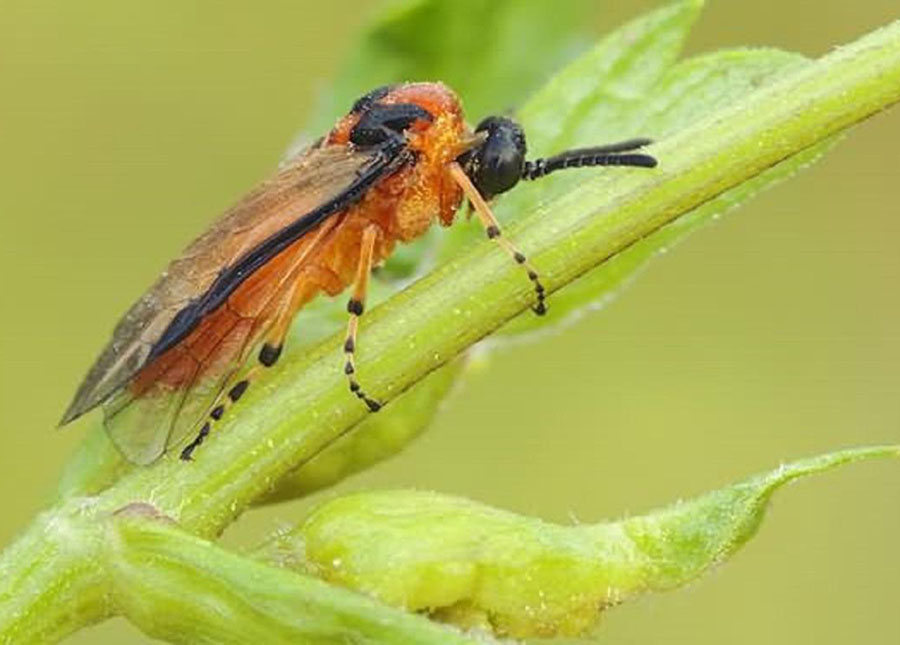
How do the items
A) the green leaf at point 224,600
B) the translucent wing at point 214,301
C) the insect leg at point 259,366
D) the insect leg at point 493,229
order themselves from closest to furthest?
1. the green leaf at point 224,600
2. the insect leg at point 493,229
3. the insect leg at point 259,366
4. the translucent wing at point 214,301

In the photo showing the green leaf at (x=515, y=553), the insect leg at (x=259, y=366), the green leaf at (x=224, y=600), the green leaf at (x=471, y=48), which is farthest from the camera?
the green leaf at (x=471, y=48)

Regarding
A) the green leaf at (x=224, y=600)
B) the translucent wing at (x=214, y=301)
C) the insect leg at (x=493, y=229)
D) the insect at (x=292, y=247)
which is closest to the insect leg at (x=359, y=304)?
the insect at (x=292, y=247)

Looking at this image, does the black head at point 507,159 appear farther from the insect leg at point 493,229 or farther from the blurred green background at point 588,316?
the blurred green background at point 588,316

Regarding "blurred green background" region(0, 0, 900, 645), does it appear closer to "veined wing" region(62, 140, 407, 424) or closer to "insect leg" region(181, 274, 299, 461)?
"veined wing" region(62, 140, 407, 424)

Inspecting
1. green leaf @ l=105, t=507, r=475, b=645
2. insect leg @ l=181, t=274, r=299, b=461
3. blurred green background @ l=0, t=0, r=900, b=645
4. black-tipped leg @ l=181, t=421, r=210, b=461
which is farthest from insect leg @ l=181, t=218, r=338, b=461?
blurred green background @ l=0, t=0, r=900, b=645

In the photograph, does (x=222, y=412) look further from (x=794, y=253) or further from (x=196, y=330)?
(x=794, y=253)

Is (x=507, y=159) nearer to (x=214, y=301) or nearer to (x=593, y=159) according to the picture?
(x=593, y=159)

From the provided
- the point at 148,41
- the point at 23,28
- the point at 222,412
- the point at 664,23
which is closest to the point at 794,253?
the point at 148,41
